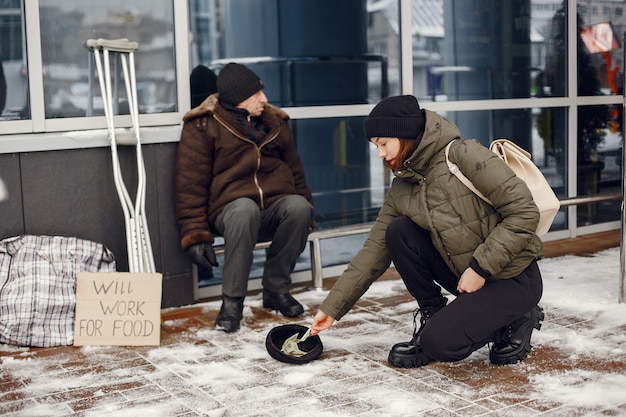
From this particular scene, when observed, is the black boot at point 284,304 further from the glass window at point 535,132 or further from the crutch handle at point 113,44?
the glass window at point 535,132

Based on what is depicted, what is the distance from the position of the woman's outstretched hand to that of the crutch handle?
1859 millimetres

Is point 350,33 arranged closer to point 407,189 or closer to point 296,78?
point 296,78

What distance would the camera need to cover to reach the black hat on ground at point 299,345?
13.3ft

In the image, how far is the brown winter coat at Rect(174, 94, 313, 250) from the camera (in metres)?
4.95

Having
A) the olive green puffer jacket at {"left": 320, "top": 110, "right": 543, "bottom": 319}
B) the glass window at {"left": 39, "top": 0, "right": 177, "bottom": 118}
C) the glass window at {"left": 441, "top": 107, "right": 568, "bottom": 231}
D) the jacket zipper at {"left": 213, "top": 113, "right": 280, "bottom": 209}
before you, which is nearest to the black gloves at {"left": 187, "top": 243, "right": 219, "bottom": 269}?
the jacket zipper at {"left": 213, "top": 113, "right": 280, "bottom": 209}

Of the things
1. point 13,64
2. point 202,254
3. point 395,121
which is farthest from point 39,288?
point 395,121

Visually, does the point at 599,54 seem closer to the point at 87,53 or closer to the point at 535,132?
the point at 535,132

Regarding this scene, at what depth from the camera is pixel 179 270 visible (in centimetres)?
523

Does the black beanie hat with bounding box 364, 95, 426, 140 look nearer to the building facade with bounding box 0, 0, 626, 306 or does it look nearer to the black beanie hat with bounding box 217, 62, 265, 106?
the black beanie hat with bounding box 217, 62, 265, 106

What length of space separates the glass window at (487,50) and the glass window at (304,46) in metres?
0.29

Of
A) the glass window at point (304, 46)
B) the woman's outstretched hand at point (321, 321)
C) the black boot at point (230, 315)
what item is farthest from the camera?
the glass window at point (304, 46)

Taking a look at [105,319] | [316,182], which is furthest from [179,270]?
[316,182]

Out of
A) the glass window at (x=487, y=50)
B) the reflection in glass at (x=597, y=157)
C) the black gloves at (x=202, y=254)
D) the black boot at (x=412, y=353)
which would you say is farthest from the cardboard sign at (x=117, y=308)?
the reflection in glass at (x=597, y=157)

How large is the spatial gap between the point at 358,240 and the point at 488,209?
8.50 ft
